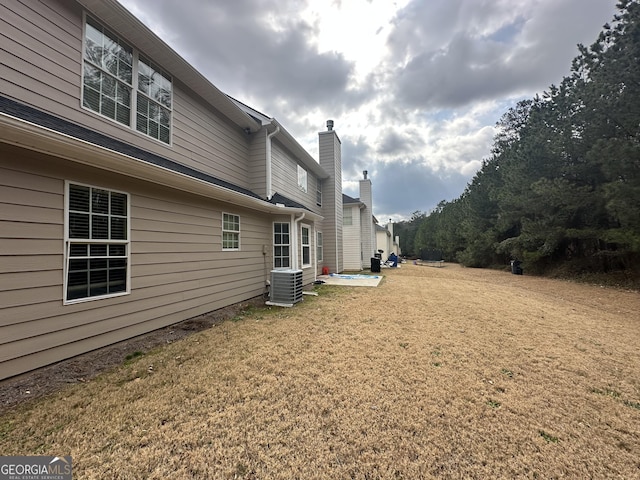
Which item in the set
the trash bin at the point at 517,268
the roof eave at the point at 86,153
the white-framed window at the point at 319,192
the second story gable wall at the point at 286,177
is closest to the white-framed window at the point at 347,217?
the white-framed window at the point at 319,192

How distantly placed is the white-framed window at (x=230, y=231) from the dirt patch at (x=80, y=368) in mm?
2135

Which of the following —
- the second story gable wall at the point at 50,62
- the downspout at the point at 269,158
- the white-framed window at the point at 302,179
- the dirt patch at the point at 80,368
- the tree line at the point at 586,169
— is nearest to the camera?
the dirt patch at the point at 80,368

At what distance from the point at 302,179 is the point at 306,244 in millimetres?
3420

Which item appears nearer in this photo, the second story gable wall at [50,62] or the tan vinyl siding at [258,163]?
the second story gable wall at [50,62]

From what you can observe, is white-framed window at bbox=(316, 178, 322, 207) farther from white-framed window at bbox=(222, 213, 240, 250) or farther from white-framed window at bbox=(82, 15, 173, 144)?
white-framed window at bbox=(82, 15, 173, 144)

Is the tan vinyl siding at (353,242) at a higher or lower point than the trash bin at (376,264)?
higher

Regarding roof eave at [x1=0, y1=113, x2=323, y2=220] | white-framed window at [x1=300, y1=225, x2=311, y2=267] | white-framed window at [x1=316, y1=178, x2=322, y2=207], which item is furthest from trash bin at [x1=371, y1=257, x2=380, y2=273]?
roof eave at [x1=0, y1=113, x2=323, y2=220]

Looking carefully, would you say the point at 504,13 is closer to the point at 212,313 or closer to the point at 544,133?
the point at 544,133

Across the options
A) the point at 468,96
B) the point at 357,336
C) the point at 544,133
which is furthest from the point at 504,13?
the point at 357,336

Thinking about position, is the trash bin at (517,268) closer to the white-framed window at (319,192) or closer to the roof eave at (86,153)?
the white-framed window at (319,192)

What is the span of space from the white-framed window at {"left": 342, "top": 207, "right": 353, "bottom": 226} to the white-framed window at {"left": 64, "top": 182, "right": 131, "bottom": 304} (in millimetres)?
13772

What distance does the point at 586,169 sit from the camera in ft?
38.9

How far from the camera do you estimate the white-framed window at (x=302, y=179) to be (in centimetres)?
1130

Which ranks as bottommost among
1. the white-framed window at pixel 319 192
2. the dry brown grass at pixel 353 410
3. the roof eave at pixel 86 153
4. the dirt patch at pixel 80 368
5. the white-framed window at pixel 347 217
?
the dry brown grass at pixel 353 410
